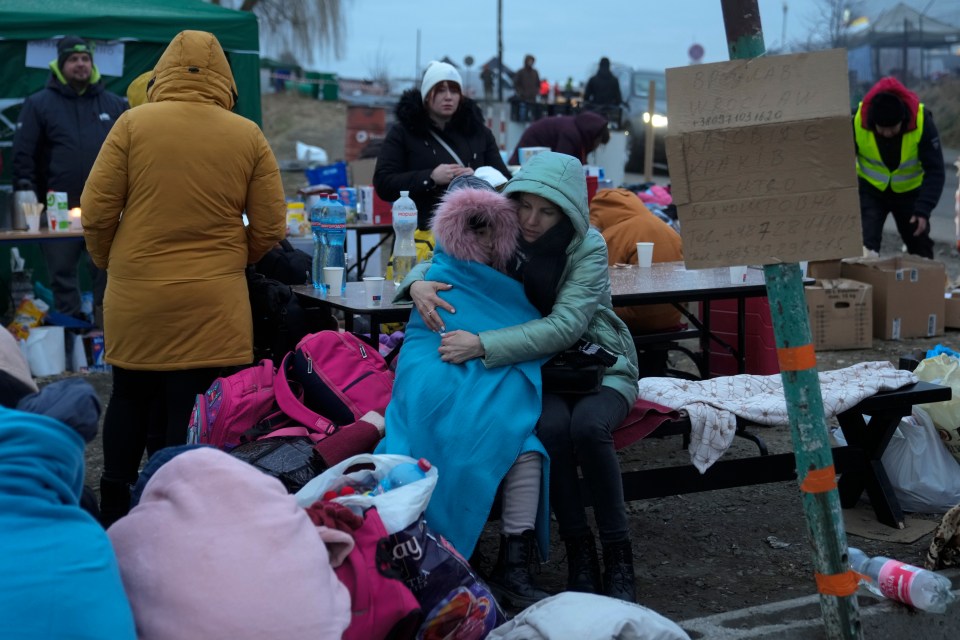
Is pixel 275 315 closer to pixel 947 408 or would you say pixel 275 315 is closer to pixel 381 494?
pixel 381 494

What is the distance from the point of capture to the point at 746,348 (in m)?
6.04

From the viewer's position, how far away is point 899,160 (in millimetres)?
8508

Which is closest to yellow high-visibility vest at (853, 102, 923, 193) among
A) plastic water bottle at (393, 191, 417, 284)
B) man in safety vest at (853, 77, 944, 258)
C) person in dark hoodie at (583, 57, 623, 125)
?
man in safety vest at (853, 77, 944, 258)

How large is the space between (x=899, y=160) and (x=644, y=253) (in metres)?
3.92

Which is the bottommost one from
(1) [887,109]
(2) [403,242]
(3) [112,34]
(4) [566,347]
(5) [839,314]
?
(5) [839,314]

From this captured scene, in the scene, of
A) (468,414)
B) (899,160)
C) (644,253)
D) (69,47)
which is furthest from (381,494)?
(899,160)

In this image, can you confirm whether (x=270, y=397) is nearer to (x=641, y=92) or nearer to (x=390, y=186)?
(x=390, y=186)

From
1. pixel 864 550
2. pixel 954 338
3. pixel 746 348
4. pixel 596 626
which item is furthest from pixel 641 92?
pixel 596 626

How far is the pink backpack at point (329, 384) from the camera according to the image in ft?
12.3

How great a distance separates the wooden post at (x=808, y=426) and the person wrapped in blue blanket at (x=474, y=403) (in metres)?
0.86

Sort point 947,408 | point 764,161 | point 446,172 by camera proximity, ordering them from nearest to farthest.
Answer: point 764,161
point 947,408
point 446,172

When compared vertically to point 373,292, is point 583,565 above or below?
below

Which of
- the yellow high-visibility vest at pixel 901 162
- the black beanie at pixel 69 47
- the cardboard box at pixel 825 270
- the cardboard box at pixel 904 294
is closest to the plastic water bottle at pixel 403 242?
the black beanie at pixel 69 47

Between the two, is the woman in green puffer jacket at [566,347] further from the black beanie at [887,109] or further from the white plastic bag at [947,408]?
the black beanie at [887,109]
